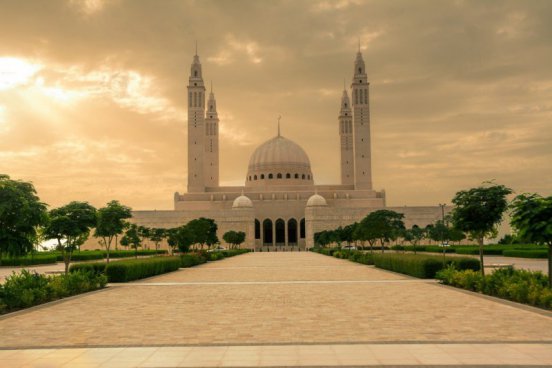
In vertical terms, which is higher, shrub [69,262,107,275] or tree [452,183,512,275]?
tree [452,183,512,275]

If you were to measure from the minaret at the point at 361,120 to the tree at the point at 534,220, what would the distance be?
6227cm

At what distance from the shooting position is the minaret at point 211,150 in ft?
272

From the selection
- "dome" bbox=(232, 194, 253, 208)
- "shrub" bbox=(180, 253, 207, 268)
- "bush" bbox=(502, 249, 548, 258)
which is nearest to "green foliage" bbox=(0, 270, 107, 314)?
"shrub" bbox=(180, 253, 207, 268)

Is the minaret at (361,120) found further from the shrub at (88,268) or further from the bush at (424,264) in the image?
the shrub at (88,268)

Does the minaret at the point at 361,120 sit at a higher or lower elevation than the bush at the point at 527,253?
higher

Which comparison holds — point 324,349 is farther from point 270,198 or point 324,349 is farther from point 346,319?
point 270,198

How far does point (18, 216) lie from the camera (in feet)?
40.2

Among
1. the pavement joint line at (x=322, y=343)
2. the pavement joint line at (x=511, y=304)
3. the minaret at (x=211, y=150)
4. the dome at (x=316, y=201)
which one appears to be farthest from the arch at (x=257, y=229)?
the pavement joint line at (x=322, y=343)

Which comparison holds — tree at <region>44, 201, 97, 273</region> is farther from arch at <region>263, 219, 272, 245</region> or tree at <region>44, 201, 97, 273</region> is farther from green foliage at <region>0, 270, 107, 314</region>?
arch at <region>263, 219, 272, 245</region>

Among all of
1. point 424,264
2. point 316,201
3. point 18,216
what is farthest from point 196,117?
point 18,216

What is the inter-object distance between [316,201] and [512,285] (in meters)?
63.4

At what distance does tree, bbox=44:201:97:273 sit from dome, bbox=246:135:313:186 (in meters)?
65.7

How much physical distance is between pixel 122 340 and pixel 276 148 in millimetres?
78527

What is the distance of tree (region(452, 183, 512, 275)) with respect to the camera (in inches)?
669
